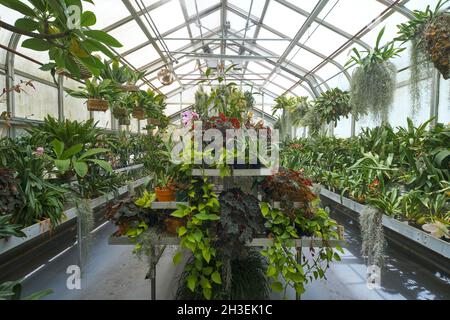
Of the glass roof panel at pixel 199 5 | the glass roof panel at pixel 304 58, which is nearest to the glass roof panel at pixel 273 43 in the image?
the glass roof panel at pixel 304 58

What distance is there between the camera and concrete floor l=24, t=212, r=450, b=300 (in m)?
1.92

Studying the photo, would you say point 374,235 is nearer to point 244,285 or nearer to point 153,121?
point 244,285

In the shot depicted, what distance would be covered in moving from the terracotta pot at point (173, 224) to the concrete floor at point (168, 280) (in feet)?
2.13

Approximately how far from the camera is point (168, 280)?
2141 mm

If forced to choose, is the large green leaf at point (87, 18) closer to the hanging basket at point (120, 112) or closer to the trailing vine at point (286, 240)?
the trailing vine at point (286, 240)

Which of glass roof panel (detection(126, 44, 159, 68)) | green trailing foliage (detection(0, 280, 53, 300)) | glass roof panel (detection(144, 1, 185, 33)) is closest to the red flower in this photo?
green trailing foliage (detection(0, 280, 53, 300))

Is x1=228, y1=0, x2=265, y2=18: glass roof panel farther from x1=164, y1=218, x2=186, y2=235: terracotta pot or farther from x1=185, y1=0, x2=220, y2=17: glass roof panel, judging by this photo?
x1=164, y1=218, x2=186, y2=235: terracotta pot

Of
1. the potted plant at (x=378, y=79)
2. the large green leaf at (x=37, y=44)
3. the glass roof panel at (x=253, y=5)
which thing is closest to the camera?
the large green leaf at (x=37, y=44)

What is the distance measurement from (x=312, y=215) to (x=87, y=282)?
1.78 meters

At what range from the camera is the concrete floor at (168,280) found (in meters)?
1.92

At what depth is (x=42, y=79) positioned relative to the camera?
3756 millimetres

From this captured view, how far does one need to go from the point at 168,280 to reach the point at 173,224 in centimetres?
85

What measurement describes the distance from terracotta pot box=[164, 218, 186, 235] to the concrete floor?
0.65m
